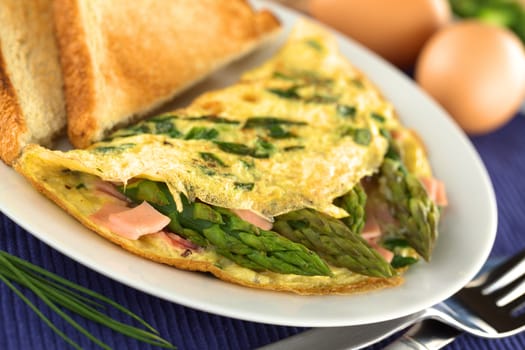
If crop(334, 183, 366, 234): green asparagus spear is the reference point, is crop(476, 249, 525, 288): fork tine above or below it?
below

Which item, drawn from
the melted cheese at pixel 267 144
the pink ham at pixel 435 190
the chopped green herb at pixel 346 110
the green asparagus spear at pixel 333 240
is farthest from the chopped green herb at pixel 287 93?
the green asparagus spear at pixel 333 240

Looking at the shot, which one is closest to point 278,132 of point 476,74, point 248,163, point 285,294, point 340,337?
point 248,163

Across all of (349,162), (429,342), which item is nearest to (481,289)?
(429,342)

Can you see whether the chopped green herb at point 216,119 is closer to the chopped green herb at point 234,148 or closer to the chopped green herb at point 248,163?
the chopped green herb at point 234,148

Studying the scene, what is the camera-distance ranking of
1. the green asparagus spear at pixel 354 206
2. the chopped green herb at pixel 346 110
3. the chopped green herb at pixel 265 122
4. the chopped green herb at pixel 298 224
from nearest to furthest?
the chopped green herb at pixel 298 224
the green asparagus spear at pixel 354 206
the chopped green herb at pixel 265 122
the chopped green herb at pixel 346 110

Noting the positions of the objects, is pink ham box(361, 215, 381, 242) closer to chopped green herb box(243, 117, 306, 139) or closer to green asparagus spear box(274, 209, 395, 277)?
green asparagus spear box(274, 209, 395, 277)

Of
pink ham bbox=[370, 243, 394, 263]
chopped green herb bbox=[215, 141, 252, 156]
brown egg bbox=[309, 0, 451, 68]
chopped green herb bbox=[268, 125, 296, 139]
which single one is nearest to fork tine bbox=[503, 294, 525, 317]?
pink ham bbox=[370, 243, 394, 263]
